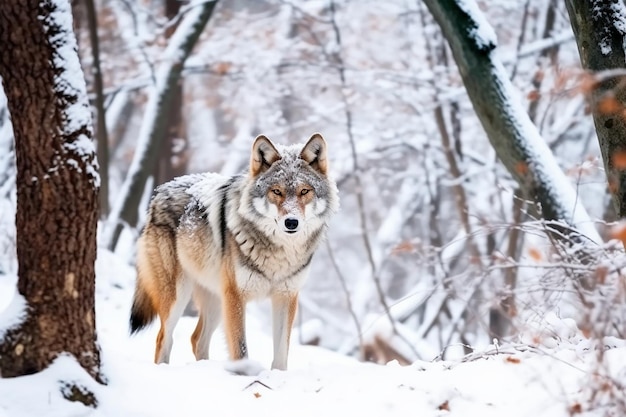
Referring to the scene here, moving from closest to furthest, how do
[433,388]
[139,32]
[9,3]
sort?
1. [9,3]
2. [433,388]
3. [139,32]

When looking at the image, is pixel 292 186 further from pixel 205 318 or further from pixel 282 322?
pixel 205 318

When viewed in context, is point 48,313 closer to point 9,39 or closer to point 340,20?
point 9,39

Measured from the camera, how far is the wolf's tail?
18.3 feet

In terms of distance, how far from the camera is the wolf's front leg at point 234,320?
16.0 ft

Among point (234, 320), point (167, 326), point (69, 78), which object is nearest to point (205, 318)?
point (167, 326)

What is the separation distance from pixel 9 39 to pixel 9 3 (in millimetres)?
159

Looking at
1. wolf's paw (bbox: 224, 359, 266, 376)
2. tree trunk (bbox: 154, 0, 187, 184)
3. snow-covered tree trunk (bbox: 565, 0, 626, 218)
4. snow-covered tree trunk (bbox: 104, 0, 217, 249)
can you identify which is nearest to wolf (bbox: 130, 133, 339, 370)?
wolf's paw (bbox: 224, 359, 266, 376)

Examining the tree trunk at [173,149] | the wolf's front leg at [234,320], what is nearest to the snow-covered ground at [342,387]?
the wolf's front leg at [234,320]

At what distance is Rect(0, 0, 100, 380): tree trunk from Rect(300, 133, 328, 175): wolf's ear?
2.00 metres

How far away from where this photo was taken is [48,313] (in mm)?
3273

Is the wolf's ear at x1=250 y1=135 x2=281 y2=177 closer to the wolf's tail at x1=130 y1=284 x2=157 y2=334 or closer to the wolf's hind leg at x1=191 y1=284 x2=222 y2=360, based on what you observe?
the wolf's hind leg at x1=191 y1=284 x2=222 y2=360

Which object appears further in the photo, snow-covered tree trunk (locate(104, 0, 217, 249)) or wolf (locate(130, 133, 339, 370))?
snow-covered tree trunk (locate(104, 0, 217, 249))

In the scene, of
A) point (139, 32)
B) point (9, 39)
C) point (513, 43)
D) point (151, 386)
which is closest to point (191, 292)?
point (151, 386)

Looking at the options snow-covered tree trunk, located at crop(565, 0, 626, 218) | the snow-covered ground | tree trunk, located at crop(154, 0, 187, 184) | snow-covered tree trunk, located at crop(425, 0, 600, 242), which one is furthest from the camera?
tree trunk, located at crop(154, 0, 187, 184)
